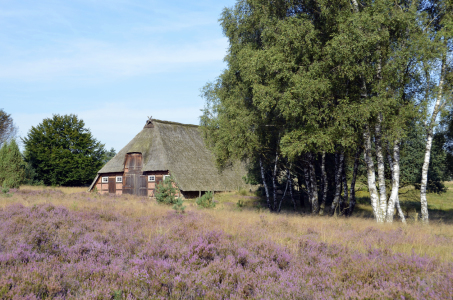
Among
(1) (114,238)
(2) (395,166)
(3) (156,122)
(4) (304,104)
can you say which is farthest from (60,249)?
(3) (156,122)

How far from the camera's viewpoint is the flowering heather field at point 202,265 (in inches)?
191

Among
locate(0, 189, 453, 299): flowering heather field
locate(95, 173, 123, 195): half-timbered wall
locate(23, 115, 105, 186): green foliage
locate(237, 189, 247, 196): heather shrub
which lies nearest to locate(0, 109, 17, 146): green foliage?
locate(23, 115, 105, 186): green foliage

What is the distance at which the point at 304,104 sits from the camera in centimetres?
1464

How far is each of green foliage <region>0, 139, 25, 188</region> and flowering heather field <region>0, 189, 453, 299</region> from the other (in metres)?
23.8

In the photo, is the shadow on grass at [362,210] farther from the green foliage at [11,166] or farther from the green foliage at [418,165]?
the green foliage at [11,166]

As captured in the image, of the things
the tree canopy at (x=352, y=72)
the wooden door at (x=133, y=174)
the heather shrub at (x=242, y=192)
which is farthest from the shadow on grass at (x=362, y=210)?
the wooden door at (x=133, y=174)

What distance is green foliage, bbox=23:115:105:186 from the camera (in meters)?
44.6

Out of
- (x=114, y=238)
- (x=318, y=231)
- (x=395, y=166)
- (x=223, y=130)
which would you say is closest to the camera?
(x=114, y=238)

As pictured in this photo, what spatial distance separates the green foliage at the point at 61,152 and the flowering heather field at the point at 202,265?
39885 mm

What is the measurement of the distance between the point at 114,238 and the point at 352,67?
12.1 metres

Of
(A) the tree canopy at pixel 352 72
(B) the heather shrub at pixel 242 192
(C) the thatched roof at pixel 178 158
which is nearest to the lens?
(A) the tree canopy at pixel 352 72

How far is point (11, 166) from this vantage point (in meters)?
29.4

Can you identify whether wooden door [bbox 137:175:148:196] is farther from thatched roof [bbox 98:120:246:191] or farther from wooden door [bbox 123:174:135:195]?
thatched roof [bbox 98:120:246:191]

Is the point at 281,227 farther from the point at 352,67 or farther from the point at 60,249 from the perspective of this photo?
the point at 352,67
